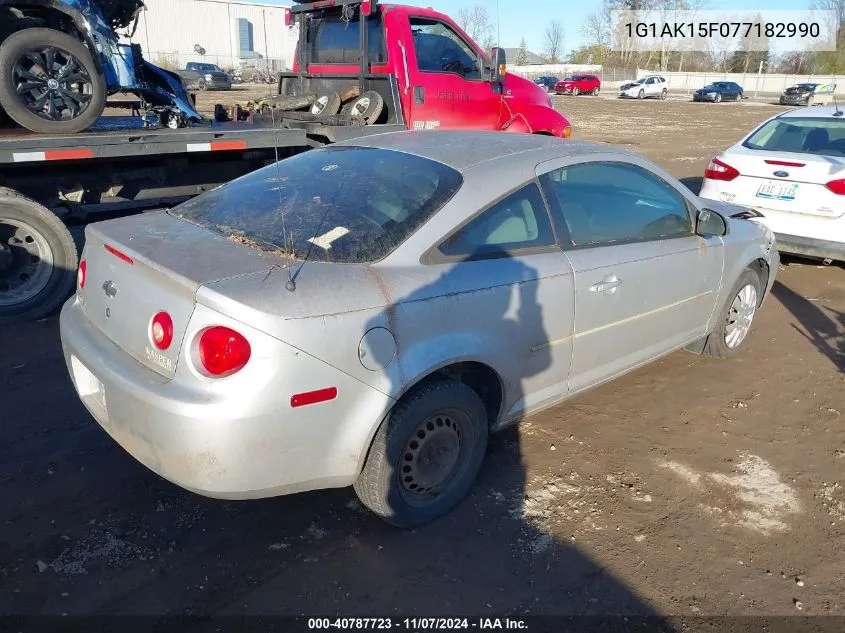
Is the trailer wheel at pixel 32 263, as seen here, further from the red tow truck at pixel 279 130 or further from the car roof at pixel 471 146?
the car roof at pixel 471 146

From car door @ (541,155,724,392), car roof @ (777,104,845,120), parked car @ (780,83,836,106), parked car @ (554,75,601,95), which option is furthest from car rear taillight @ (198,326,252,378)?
parked car @ (554,75,601,95)

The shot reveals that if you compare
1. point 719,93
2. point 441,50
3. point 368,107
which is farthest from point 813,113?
point 719,93

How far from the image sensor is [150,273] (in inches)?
101

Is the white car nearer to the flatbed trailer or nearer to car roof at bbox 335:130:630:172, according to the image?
car roof at bbox 335:130:630:172

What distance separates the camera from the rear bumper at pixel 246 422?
7.56 feet

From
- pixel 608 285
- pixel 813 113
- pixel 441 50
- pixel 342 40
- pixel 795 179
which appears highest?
pixel 342 40

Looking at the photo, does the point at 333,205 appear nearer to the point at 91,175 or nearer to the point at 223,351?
the point at 223,351

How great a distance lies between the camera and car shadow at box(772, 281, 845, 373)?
5152 millimetres

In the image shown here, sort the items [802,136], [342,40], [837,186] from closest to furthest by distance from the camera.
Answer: [837,186]
[802,136]
[342,40]

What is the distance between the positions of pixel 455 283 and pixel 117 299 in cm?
139

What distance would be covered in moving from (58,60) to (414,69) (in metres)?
3.33

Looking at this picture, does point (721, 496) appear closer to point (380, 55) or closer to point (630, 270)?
point (630, 270)

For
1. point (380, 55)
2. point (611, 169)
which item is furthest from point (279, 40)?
point (611, 169)

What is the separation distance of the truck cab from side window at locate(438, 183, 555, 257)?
404 cm
